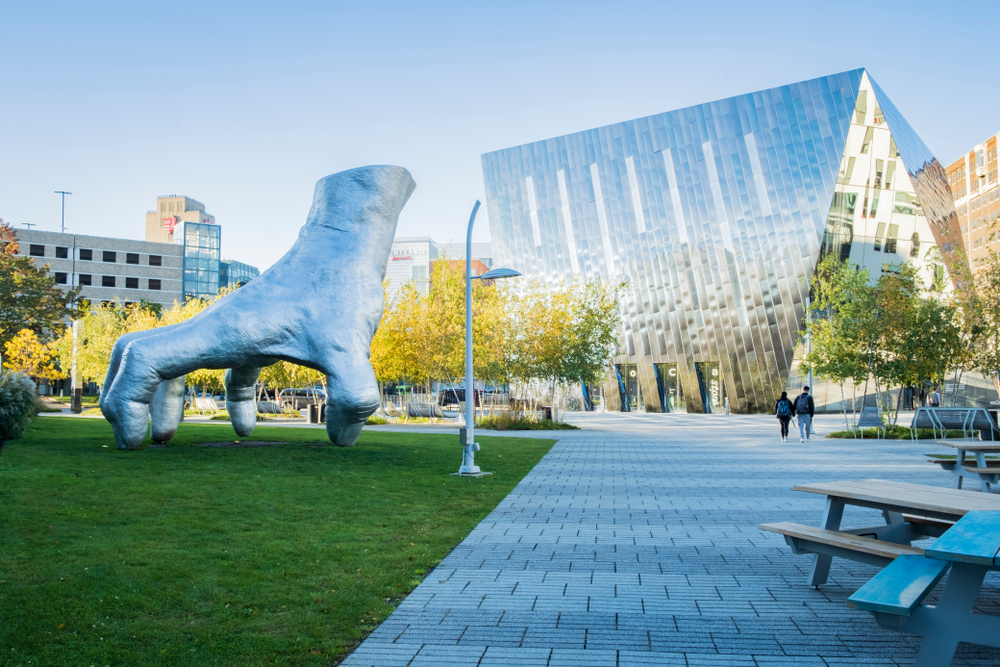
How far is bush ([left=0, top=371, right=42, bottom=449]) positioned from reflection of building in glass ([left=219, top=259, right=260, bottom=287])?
306ft

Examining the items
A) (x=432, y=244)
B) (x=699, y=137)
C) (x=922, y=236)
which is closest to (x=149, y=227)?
(x=432, y=244)

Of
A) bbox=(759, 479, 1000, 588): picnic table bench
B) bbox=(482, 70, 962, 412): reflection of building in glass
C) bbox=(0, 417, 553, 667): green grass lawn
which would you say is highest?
bbox=(482, 70, 962, 412): reflection of building in glass

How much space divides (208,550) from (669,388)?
43254 millimetres

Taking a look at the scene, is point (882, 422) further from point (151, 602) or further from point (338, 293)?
point (151, 602)

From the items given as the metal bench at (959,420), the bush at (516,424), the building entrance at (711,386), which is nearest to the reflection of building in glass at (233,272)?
the building entrance at (711,386)

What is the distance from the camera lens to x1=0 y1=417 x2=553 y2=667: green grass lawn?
4.29m

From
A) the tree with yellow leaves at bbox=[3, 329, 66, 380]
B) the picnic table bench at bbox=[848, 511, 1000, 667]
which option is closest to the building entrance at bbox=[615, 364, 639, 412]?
the tree with yellow leaves at bbox=[3, 329, 66, 380]

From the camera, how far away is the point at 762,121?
41031 millimetres

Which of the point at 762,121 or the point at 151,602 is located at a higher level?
the point at 762,121

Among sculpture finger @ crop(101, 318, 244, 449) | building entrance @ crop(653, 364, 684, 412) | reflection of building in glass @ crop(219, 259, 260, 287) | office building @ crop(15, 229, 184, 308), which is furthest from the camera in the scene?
reflection of building in glass @ crop(219, 259, 260, 287)

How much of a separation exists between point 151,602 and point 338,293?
815 cm

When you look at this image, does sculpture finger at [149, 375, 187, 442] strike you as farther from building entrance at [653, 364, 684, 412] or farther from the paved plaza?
building entrance at [653, 364, 684, 412]

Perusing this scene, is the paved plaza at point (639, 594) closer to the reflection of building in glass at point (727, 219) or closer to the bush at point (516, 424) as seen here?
the bush at point (516, 424)

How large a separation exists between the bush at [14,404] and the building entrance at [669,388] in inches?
1473
